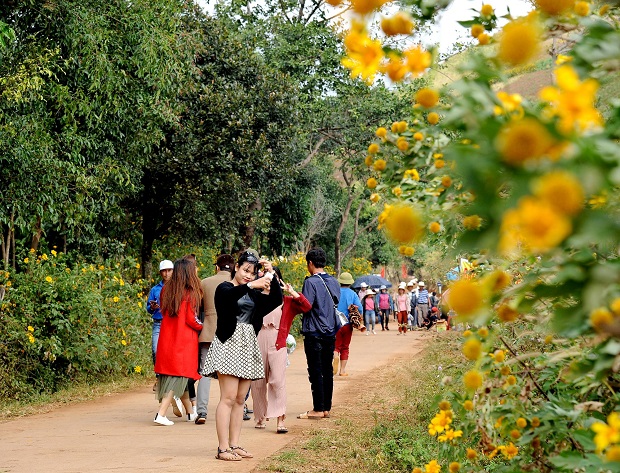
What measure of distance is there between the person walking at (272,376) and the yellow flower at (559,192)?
336 inches

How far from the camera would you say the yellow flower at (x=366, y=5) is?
2012 mm

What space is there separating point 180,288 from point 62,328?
364 centimetres

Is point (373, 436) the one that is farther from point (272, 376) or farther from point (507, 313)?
point (507, 313)

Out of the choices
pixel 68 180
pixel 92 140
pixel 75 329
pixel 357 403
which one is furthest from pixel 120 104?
pixel 357 403

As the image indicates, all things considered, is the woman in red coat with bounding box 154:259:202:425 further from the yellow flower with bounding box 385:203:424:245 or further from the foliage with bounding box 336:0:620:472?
the yellow flower with bounding box 385:203:424:245

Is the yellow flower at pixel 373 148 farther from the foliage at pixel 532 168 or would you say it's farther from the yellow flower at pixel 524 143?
the yellow flower at pixel 524 143

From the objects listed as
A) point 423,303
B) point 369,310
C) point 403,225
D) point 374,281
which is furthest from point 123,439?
point 374,281

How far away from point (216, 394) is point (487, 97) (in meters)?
12.6

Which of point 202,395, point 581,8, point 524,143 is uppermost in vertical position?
point 581,8

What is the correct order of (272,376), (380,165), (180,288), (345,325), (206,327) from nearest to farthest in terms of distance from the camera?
(380,165) → (272,376) → (180,288) → (206,327) → (345,325)

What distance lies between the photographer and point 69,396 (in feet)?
43.4

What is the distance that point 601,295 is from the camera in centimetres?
171

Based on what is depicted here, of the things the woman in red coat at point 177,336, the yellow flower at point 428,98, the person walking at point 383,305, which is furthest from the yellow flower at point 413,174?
the person walking at point 383,305

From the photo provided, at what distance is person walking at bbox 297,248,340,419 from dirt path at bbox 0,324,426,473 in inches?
12.6
